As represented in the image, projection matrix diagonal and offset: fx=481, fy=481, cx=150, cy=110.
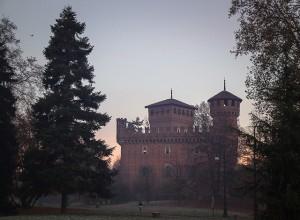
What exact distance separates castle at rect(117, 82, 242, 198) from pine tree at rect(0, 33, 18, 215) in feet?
130

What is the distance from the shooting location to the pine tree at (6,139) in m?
28.1

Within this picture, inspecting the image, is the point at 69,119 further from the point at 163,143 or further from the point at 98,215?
the point at 163,143

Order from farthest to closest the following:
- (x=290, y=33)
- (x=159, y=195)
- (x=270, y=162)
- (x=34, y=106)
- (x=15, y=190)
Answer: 1. (x=159, y=195)
2. (x=34, y=106)
3. (x=15, y=190)
4. (x=290, y=33)
5. (x=270, y=162)

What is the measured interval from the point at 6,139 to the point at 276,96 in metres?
17.5

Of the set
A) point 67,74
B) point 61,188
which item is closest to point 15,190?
point 61,188

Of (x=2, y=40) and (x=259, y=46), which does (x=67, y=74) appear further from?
(x=259, y=46)

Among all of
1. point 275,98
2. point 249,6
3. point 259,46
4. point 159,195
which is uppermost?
point 249,6

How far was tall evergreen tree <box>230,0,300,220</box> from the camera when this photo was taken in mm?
16391

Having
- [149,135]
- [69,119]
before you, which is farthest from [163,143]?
[69,119]

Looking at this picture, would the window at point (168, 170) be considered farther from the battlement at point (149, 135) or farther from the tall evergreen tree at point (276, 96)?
the tall evergreen tree at point (276, 96)

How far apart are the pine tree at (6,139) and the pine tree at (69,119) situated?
2296mm

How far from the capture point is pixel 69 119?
32.4 m

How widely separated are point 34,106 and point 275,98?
18831 mm

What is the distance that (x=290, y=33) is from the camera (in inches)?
773
